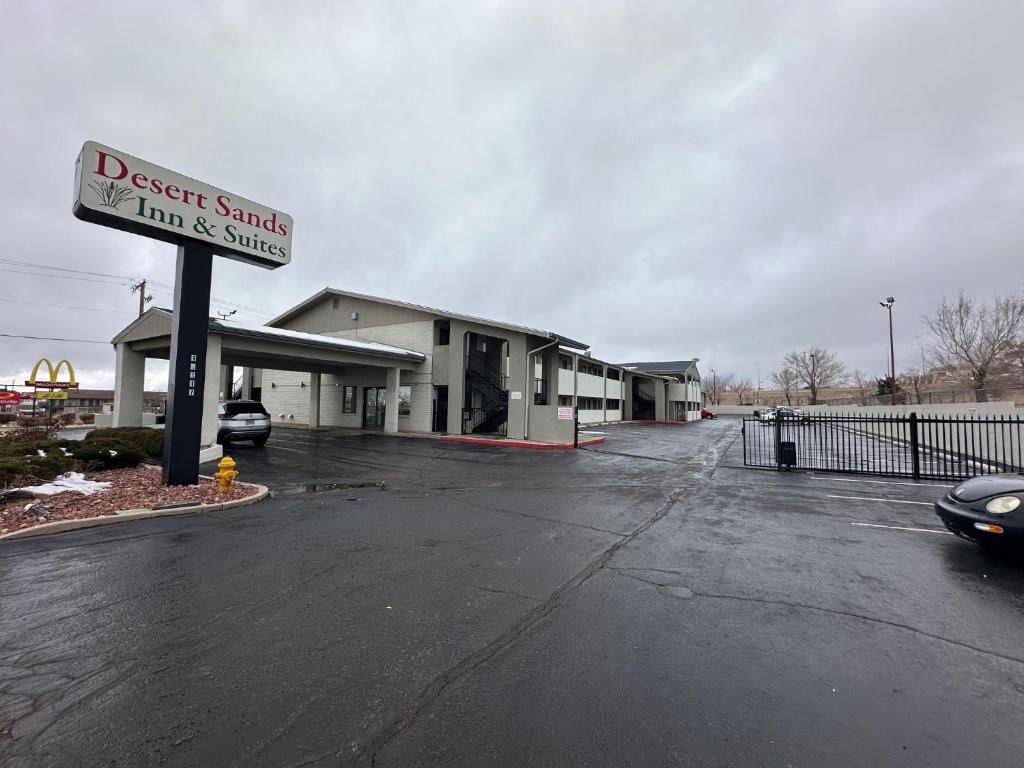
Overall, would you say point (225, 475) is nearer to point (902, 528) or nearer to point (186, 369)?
point (186, 369)

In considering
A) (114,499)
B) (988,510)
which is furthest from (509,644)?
(114,499)

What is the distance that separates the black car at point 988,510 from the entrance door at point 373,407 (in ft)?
78.5

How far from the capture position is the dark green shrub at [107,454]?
9586 mm

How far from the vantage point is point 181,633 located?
3.39 meters

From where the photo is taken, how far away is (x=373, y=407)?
26.1 m

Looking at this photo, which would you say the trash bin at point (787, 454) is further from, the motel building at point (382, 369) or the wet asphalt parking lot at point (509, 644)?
the motel building at point (382, 369)

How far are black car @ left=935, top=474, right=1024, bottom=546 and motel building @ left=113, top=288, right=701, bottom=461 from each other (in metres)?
13.9

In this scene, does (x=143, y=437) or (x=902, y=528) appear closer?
(x=902, y=528)

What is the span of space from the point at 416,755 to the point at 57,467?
33.5 feet

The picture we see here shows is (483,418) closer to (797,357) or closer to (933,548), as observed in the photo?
(933,548)

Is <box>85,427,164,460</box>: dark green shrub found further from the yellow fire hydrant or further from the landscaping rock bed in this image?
the yellow fire hydrant

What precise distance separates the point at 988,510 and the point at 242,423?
62.3 ft

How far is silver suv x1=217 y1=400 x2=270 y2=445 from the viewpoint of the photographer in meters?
16.3

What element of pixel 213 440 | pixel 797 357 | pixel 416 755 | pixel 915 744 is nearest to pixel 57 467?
pixel 213 440
